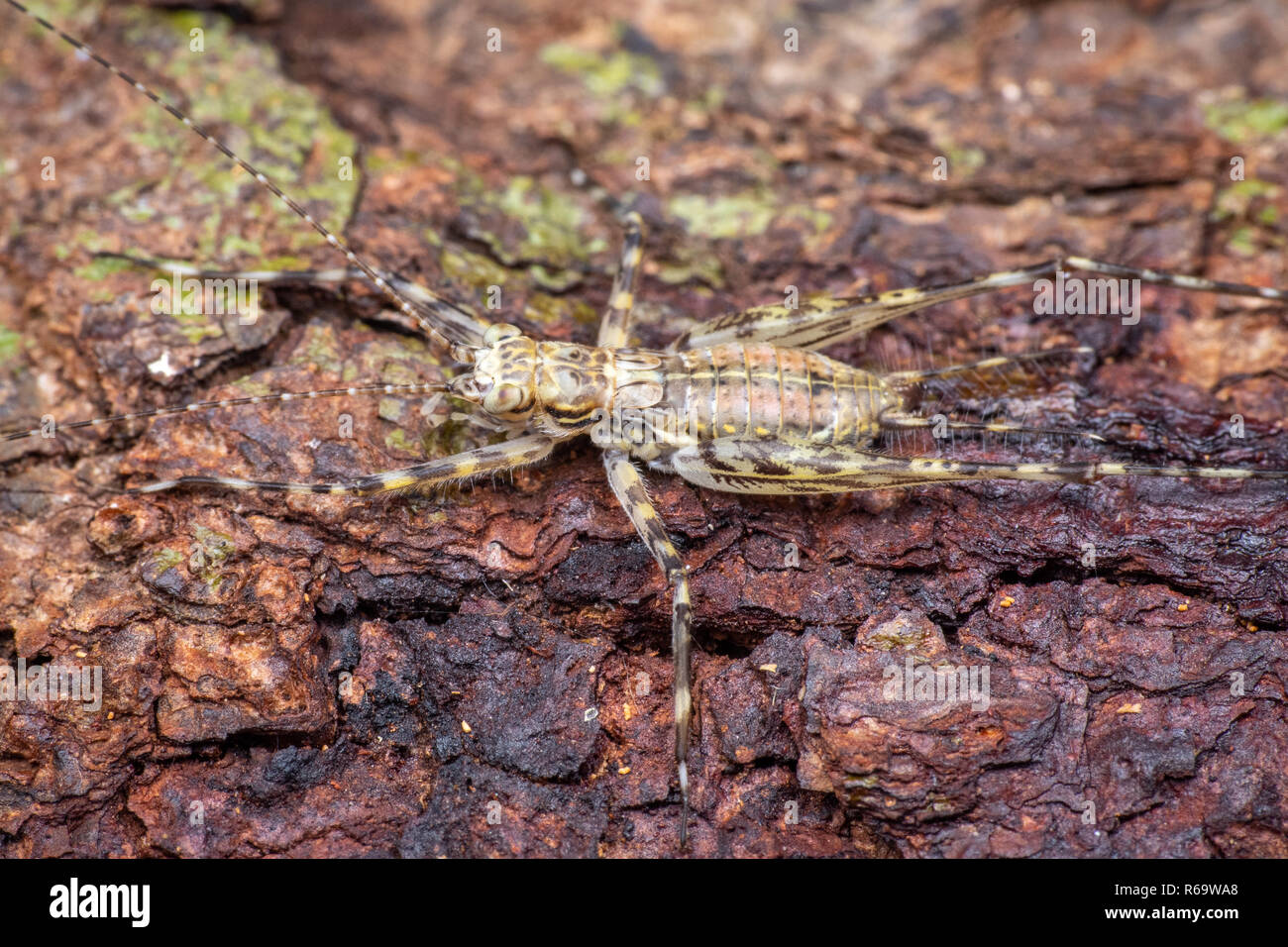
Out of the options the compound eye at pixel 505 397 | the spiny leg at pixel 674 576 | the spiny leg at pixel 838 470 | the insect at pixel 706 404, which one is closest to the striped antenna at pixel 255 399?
the insect at pixel 706 404

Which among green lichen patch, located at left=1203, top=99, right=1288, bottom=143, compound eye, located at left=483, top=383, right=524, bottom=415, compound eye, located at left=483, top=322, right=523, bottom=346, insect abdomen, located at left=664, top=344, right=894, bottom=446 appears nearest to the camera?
compound eye, located at left=483, top=383, right=524, bottom=415

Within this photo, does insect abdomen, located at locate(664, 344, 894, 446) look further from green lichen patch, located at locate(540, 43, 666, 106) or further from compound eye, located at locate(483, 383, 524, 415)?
green lichen patch, located at locate(540, 43, 666, 106)

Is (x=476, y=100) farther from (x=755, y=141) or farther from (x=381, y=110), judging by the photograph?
(x=755, y=141)

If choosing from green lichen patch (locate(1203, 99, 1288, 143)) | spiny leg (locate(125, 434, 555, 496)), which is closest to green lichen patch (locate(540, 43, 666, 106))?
spiny leg (locate(125, 434, 555, 496))

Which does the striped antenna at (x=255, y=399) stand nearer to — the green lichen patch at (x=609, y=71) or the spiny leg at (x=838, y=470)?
the spiny leg at (x=838, y=470)

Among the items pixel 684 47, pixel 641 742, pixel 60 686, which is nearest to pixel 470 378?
pixel 641 742
